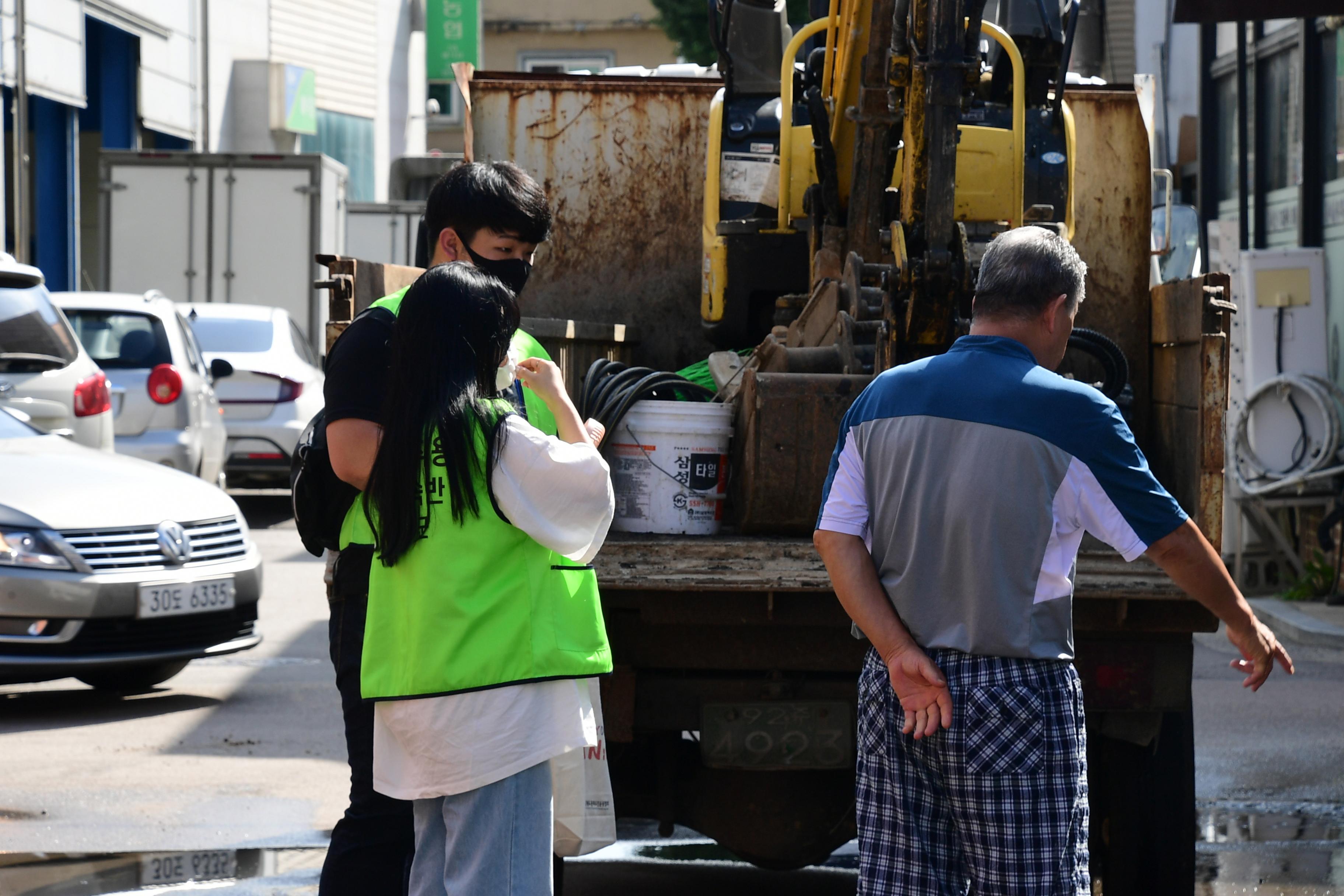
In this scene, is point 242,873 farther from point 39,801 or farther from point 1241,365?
point 1241,365

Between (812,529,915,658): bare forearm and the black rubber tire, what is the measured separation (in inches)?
210

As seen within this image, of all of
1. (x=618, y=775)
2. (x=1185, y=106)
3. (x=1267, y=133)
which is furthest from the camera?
(x=1185, y=106)

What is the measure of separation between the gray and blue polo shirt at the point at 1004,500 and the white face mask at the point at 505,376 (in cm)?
71

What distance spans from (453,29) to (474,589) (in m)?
34.0

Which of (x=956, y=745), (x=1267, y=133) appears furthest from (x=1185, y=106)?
(x=956, y=745)

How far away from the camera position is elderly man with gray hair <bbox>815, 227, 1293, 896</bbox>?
10.5 ft

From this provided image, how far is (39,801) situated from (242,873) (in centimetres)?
115

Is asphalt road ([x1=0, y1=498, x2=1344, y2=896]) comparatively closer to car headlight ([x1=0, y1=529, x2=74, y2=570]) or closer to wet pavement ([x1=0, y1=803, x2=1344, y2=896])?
wet pavement ([x1=0, y1=803, x2=1344, y2=896])

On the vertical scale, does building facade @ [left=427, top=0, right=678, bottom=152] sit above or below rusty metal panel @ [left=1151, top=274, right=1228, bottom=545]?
above

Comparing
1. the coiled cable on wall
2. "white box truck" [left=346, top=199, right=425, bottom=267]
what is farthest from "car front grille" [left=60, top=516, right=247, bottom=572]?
"white box truck" [left=346, top=199, right=425, bottom=267]

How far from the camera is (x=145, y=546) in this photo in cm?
751

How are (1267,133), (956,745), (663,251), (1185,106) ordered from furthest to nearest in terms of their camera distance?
(1185,106) → (1267,133) → (663,251) → (956,745)

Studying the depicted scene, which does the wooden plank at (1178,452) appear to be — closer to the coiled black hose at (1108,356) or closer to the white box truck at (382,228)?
the coiled black hose at (1108,356)

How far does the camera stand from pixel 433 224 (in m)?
3.55
